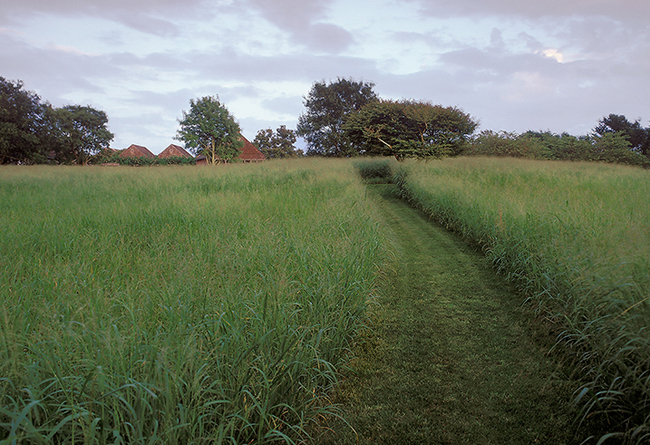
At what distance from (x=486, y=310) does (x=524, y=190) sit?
16.3 ft

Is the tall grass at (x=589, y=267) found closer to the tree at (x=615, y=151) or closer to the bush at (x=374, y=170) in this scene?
the bush at (x=374, y=170)

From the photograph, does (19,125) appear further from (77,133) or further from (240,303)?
(240,303)

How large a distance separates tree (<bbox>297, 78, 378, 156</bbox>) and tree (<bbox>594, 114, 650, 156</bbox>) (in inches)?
968

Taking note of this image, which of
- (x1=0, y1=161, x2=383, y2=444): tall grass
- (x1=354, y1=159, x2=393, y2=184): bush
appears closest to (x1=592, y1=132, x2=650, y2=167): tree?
(x1=354, y1=159, x2=393, y2=184): bush

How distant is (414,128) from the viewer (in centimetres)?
1952

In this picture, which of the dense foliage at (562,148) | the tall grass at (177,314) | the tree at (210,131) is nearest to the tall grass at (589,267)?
the tall grass at (177,314)

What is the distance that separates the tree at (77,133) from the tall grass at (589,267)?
115 feet

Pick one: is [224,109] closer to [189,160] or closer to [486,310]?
[189,160]

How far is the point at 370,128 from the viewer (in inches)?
797

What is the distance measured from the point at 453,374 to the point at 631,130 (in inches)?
1702

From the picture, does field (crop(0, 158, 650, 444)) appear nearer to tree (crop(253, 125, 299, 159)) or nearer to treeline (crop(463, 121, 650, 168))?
treeline (crop(463, 121, 650, 168))

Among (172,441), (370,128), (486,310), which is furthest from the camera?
(370,128)

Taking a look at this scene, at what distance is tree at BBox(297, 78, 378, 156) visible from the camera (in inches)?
1583

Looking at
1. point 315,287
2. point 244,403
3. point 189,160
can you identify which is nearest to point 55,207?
point 315,287
